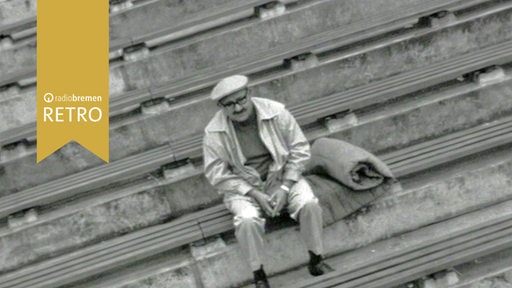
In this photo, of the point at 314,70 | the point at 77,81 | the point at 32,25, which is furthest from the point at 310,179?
the point at 32,25

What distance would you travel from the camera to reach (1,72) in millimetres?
7734

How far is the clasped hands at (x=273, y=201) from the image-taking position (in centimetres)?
473

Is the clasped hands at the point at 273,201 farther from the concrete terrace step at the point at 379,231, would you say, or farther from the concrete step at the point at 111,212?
the concrete step at the point at 111,212

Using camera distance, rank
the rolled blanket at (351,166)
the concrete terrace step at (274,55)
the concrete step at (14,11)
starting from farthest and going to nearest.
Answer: the concrete step at (14,11), the concrete terrace step at (274,55), the rolled blanket at (351,166)

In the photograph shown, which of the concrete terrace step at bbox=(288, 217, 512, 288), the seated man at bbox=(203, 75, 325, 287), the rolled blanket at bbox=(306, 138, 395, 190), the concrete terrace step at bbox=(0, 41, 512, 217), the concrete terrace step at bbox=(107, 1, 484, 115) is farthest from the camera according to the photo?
the concrete terrace step at bbox=(107, 1, 484, 115)

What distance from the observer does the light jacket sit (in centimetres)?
484

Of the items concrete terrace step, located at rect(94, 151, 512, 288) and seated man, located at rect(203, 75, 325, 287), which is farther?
concrete terrace step, located at rect(94, 151, 512, 288)

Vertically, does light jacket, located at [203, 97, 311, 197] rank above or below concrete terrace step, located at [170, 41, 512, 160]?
below

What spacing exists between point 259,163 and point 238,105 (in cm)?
54

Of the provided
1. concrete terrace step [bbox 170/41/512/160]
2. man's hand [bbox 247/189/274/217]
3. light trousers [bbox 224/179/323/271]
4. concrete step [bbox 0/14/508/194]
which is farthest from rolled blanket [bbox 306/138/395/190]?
concrete step [bbox 0/14/508/194]

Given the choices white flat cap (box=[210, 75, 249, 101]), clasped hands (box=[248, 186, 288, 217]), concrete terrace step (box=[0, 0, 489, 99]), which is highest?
concrete terrace step (box=[0, 0, 489, 99])

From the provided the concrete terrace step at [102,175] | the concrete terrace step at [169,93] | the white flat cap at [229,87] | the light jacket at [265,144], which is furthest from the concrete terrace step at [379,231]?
the concrete terrace step at [169,93]

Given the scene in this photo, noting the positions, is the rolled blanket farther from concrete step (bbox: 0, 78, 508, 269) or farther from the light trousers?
concrete step (bbox: 0, 78, 508, 269)

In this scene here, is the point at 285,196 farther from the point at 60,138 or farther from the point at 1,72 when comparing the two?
the point at 1,72
